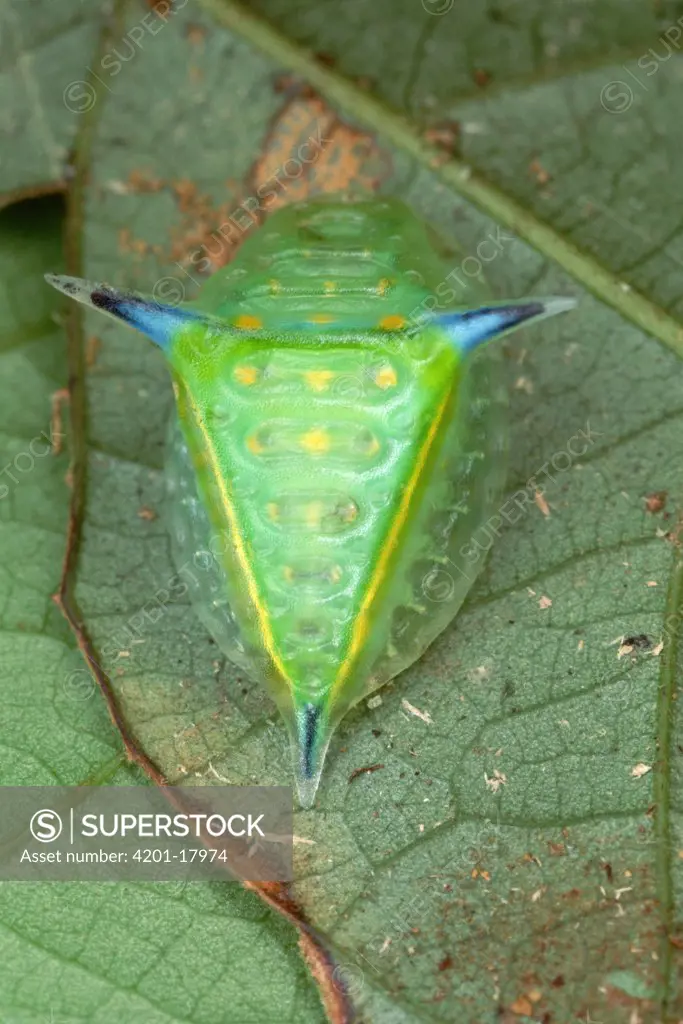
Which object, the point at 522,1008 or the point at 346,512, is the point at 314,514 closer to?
the point at 346,512

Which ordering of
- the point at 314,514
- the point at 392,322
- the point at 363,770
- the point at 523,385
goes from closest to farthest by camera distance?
the point at 314,514 → the point at 392,322 → the point at 363,770 → the point at 523,385

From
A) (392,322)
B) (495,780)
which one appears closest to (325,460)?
(392,322)

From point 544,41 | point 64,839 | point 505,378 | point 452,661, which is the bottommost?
point 64,839

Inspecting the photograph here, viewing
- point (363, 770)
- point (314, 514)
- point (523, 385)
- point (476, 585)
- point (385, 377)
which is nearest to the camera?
point (314, 514)

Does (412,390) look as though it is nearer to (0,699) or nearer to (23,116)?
Result: (0,699)

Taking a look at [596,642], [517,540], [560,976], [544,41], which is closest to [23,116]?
[544,41]


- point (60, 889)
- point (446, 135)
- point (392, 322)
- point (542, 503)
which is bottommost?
point (60, 889)

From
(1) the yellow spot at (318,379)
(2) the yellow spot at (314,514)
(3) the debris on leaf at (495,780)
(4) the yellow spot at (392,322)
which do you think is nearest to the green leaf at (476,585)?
(3) the debris on leaf at (495,780)
